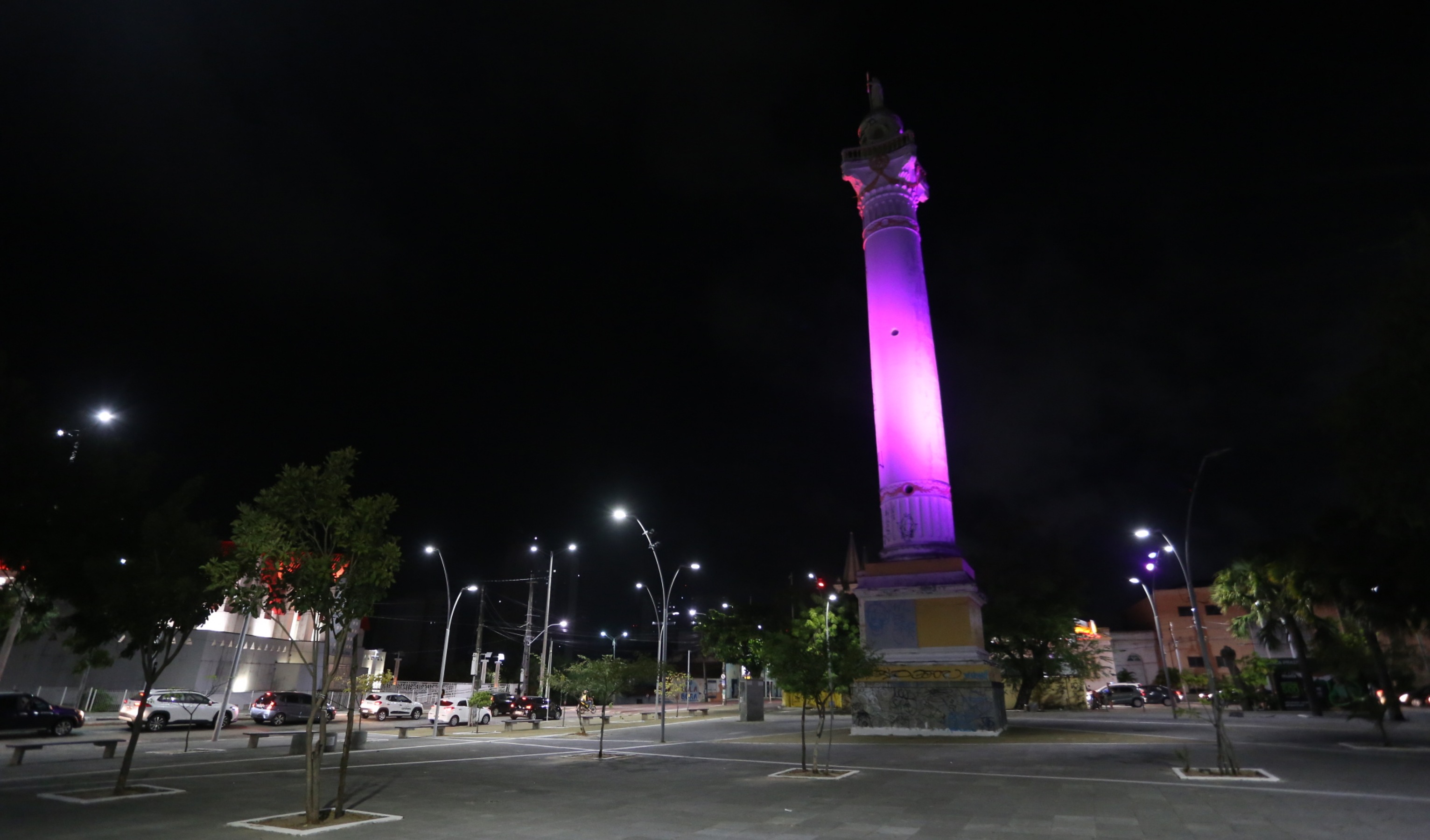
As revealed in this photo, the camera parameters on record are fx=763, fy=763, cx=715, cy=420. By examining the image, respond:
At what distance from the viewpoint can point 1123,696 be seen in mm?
60094

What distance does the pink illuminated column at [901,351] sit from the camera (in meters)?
33.8

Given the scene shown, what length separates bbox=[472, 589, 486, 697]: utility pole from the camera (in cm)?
5094

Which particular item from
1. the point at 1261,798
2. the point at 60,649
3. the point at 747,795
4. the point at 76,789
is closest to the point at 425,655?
the point at 60,649

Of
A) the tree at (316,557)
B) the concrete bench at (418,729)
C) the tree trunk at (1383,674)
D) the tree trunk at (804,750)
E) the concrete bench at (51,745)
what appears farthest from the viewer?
the concrete bench at (418,729)

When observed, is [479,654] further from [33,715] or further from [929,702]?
[929,702]

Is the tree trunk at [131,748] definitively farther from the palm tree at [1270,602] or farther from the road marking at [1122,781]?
the palm tree at [1270,602]

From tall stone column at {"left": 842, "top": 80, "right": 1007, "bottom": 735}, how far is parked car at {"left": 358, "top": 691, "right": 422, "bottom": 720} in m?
29.2

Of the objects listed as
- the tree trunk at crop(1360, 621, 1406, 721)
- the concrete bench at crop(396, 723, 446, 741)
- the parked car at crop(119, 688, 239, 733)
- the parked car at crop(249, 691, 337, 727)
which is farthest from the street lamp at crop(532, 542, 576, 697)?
the tree trunk at crop(1360, 621, 1406, 721)

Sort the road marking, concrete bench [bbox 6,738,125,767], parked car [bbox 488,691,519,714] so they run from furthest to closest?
1. parked car [bbox 488,691,519,714]
2. concrete bench [bbox 6,738,125,767]
3. the road marking

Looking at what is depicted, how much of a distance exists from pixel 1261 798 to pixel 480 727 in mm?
35202

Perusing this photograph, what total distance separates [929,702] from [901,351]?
1557 centimetres

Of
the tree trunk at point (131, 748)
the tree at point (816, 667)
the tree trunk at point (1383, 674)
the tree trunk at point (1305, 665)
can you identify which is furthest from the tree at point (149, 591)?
the tree trunk at point (1305, 665)

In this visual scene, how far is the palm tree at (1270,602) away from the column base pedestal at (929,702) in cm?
2009

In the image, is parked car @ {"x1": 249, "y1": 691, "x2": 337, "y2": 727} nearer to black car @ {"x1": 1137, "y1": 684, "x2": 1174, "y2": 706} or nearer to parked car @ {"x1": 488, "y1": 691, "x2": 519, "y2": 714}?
parked car @ {"x1": 488, "y1": 691, "x2": 519, "y2": 714}
